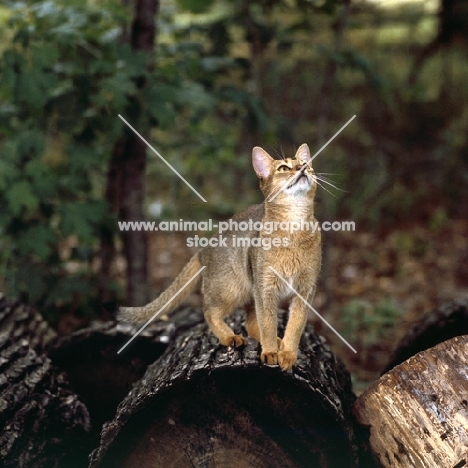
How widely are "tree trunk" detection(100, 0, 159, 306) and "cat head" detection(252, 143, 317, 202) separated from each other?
70.0 inches

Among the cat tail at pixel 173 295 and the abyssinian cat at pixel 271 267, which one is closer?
the abyssinian cat at pixel 271 267

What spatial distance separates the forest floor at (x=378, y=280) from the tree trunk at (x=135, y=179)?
1222 mm

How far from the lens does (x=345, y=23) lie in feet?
17.0

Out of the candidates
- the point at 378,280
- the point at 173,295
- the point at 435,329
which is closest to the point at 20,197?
the point at 173,295

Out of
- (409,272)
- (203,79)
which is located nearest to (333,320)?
(409,272)

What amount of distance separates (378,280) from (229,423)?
456 centimetres

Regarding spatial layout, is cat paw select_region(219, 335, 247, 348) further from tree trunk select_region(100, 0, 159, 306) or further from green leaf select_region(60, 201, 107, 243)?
tree trunk select_region(100, 0, 159, 306)

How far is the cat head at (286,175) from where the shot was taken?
2.78 m

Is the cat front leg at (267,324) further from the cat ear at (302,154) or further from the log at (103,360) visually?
the log at (103,360)

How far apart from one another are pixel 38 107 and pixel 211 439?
97.9 inches

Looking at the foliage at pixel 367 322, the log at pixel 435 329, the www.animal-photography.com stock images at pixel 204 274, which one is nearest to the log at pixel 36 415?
the www.animal-photography.com stock images at pixel 204 274

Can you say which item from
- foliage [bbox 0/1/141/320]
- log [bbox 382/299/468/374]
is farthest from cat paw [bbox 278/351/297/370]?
foliage [bbox 0/1/141/320]

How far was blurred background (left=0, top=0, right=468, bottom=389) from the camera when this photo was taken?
4.37 metres

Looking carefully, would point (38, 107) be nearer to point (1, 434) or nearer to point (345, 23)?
point (1, 434)
